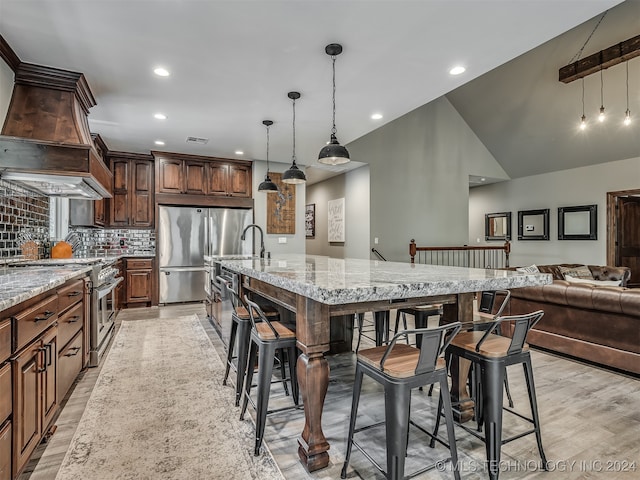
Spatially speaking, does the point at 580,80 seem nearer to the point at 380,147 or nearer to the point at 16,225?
the point at 380,147

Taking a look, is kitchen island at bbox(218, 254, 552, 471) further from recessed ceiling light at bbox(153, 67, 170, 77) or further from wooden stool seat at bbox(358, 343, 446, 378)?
recessed ceiling light at bbox(153, 67, 170, 77)

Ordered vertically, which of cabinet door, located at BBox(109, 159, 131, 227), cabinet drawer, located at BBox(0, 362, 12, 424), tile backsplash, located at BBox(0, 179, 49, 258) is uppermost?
cabinet door, located at BBox(109, 159, 131, 227)

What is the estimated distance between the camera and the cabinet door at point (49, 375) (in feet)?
6.08

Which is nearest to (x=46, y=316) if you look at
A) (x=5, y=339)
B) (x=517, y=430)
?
(x=5, y=339)

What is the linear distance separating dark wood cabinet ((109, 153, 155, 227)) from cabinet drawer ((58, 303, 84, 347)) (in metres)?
3.47

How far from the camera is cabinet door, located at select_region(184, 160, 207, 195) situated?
6086 millimetres

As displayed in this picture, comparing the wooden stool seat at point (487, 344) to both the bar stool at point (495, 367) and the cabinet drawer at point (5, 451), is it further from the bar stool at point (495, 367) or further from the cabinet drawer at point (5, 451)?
the cabinet drawer at point (5, 451)

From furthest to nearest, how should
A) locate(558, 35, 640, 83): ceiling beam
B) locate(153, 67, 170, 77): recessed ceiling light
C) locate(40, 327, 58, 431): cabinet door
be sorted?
locate(558, 35, 640, 83): ceiling beam, locate(153, 67, 170, 77): recessed ceiling light, locate(40, 327, 58, 431): cabinet door

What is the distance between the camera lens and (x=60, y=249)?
376 centimetres

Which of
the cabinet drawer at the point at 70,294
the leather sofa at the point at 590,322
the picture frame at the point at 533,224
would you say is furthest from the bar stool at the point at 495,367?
the picture frame at the point at 533,224

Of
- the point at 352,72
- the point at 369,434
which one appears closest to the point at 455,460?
the point at 369,434

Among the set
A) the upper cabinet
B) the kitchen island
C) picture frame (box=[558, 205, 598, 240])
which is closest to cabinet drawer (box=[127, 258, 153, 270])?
the upper cabinet

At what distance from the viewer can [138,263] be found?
5.83 meters

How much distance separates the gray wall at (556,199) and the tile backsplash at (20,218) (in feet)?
30.2
